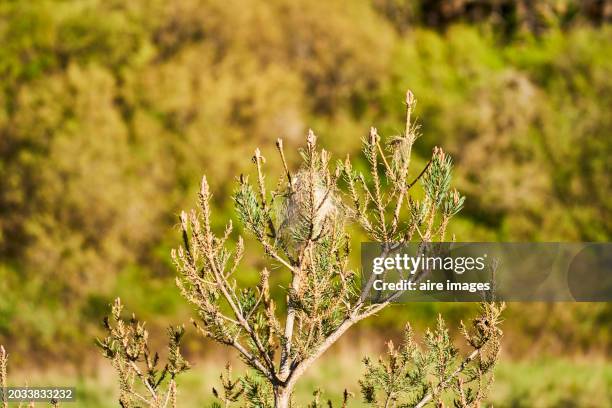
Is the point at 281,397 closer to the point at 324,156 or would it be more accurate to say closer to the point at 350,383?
the point at 324,156

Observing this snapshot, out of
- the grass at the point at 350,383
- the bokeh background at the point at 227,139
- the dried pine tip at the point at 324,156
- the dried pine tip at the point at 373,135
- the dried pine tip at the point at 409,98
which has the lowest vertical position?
the dried pine tip at the point at 324,156

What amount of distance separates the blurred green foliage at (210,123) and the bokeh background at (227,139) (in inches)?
2.1

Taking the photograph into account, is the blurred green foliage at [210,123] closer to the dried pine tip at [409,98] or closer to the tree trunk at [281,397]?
the tree trunk at [281,397]

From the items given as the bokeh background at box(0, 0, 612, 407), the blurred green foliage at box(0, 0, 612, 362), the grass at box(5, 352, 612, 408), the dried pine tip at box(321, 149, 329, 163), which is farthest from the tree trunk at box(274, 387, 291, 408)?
the blurred green foliage at box(0, 0, 612, 362)

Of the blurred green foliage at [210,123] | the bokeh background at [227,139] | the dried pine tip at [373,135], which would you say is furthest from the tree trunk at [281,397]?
the blurred green foliage at [210,123]

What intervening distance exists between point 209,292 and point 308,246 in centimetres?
53

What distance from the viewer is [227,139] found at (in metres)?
21.8

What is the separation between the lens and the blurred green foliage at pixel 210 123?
791 inches

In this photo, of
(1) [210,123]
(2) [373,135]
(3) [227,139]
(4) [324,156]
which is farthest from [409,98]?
(3) [227,139]

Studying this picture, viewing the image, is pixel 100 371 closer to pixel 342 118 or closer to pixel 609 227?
pixel 342 118

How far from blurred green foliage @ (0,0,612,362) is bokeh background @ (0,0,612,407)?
5 cm

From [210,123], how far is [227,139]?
2.19 feet

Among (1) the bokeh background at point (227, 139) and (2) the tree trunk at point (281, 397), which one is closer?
(2) the tree trunk at point (281, 397)

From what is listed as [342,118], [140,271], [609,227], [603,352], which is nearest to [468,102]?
[342,118]
